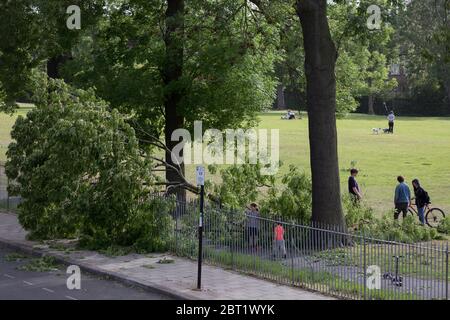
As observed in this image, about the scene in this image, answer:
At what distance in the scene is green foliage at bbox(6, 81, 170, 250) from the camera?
1742 centimetres

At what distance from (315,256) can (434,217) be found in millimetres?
7978

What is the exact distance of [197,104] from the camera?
23.6 m

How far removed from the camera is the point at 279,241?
15.9 m

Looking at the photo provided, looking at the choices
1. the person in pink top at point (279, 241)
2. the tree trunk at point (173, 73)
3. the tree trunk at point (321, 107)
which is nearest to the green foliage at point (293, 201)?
the tree trunk at point (321, 107)

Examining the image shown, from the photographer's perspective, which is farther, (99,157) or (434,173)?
(434,173)

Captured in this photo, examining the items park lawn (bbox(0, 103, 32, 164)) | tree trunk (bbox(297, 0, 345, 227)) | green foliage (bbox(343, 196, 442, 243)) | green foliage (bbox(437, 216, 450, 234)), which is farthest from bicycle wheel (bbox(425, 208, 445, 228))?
park lawn (bbox(0, 103, 32, 164))

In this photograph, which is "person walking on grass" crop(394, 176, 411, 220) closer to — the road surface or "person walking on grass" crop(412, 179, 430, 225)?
"person walking on grass" crop(412, 179, 430, 225)

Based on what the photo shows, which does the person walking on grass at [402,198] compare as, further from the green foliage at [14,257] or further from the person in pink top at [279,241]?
the green foliage at [14,257]

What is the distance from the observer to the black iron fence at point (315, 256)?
534 inches

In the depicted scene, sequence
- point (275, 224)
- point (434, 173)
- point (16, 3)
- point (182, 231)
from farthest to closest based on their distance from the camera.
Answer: point (434, 173)
point (16, 3)
point (182, 231)
point (275, 224)

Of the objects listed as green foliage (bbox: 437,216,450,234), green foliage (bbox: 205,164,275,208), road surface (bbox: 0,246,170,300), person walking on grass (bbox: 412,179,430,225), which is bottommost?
road surface (bbox: 0,246,170,300)

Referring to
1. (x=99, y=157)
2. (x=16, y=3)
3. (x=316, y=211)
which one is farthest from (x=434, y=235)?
(x=16, y=3)

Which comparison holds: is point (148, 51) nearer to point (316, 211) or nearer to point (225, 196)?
point (225, 196)

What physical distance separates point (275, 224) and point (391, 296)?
3669 millimetres
